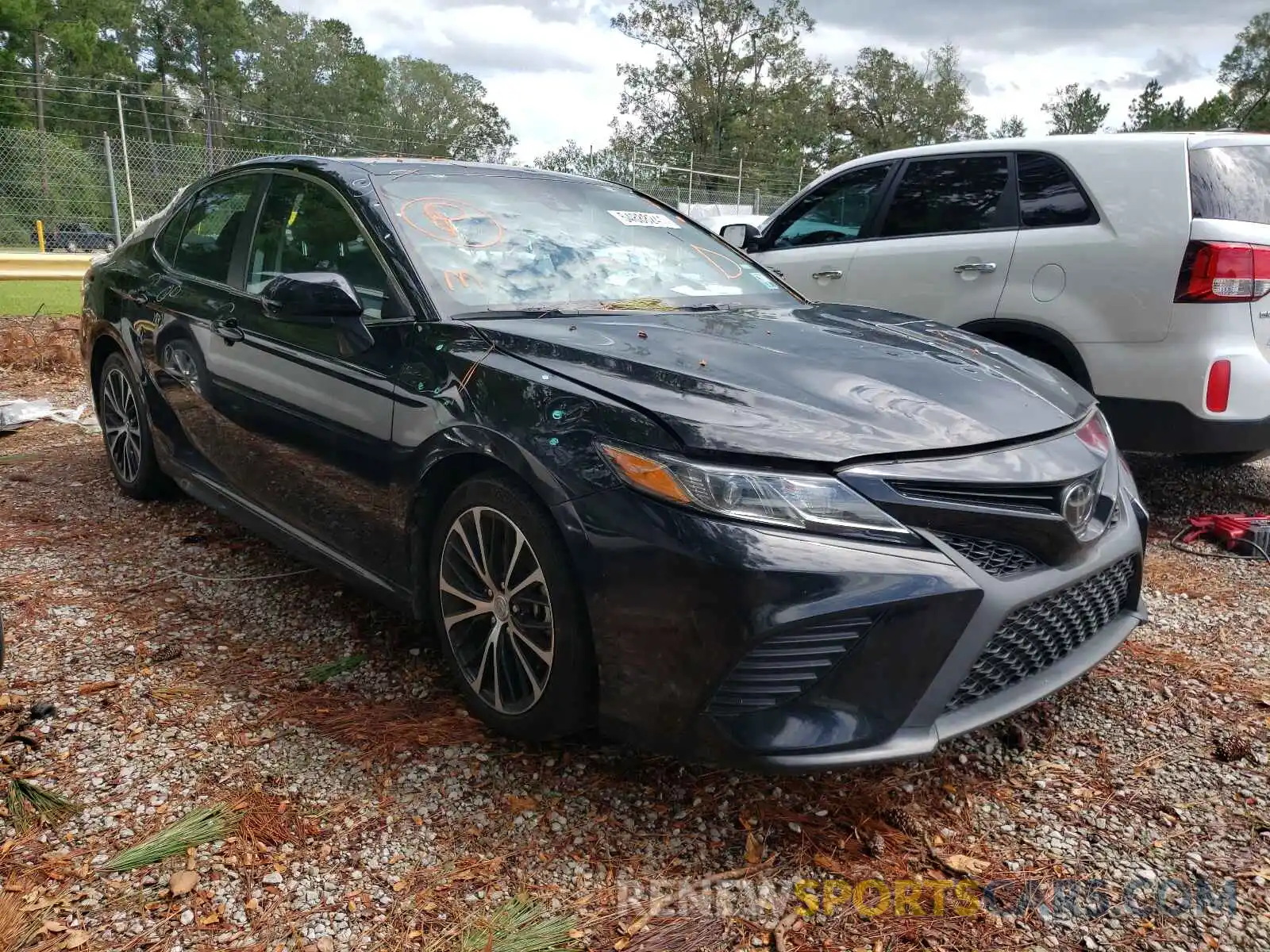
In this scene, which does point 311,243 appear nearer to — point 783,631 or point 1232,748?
point 783,631

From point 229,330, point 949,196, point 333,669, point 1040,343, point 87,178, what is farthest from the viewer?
point 87,178

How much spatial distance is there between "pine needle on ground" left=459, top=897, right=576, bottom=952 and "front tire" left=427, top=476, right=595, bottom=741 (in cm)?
45

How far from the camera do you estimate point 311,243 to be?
3.23m

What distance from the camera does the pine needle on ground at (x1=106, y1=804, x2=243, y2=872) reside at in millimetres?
2062

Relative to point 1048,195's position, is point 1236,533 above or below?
below

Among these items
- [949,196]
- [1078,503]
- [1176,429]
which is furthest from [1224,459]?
[1078,503]

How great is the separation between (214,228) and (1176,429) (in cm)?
405

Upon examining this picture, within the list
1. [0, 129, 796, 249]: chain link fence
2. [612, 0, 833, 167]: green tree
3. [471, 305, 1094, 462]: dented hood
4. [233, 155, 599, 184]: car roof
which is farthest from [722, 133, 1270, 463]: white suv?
[612, 0, 833, 167]: green tree

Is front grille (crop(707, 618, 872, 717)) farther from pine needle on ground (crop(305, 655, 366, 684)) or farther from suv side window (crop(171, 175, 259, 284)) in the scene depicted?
suv side window (crop(171, 175, 259, 284))

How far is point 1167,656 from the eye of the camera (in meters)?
3.12

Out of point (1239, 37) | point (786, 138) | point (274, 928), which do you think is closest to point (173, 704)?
point (274, 928)

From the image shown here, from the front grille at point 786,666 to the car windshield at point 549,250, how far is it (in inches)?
51.2

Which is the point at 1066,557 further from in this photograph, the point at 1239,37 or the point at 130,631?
the point at 1239,37

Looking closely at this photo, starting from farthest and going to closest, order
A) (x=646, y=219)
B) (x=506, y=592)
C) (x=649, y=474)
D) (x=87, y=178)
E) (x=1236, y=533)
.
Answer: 1. (x=87, y=178)
2. (x=1236, y=533)
3. (x=646, y=219)
4. (x=506, y=592)
5. (x=649, y=474)
